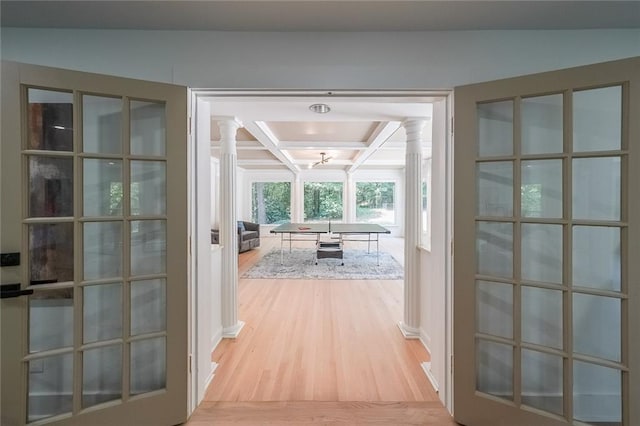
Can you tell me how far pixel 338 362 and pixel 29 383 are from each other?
195 cm

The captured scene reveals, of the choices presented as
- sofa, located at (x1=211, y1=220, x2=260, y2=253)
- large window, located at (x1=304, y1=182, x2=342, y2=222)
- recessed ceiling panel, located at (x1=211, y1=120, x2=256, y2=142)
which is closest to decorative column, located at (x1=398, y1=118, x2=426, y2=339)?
recessed ceiling panel, located at (x1=211, y1=120, x2=256, y2=142)

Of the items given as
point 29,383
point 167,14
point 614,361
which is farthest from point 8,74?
point 614,361

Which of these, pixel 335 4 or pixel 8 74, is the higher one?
pixel 335 4

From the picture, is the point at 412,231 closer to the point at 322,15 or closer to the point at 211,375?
the point at 322,15

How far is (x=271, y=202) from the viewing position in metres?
10.0

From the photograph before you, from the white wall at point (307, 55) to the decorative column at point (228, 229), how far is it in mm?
1164

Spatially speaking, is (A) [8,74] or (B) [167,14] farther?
(B) [167,14]

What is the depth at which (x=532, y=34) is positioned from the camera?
166 centimetres

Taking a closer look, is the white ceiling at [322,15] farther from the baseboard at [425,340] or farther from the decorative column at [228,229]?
the baseboard at [425,340]

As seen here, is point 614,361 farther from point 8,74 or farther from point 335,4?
point 8,74

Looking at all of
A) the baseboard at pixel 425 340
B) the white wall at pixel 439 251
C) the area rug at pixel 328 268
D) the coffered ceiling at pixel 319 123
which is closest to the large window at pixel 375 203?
the coffered ceiling at pixel 319 123

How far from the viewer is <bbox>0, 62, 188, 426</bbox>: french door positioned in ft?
4.65

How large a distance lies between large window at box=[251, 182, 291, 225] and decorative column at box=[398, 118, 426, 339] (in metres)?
7.36

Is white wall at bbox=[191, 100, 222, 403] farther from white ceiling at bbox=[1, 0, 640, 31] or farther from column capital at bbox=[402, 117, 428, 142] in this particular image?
column capital at bbox=[402, 117, 428, 142]
